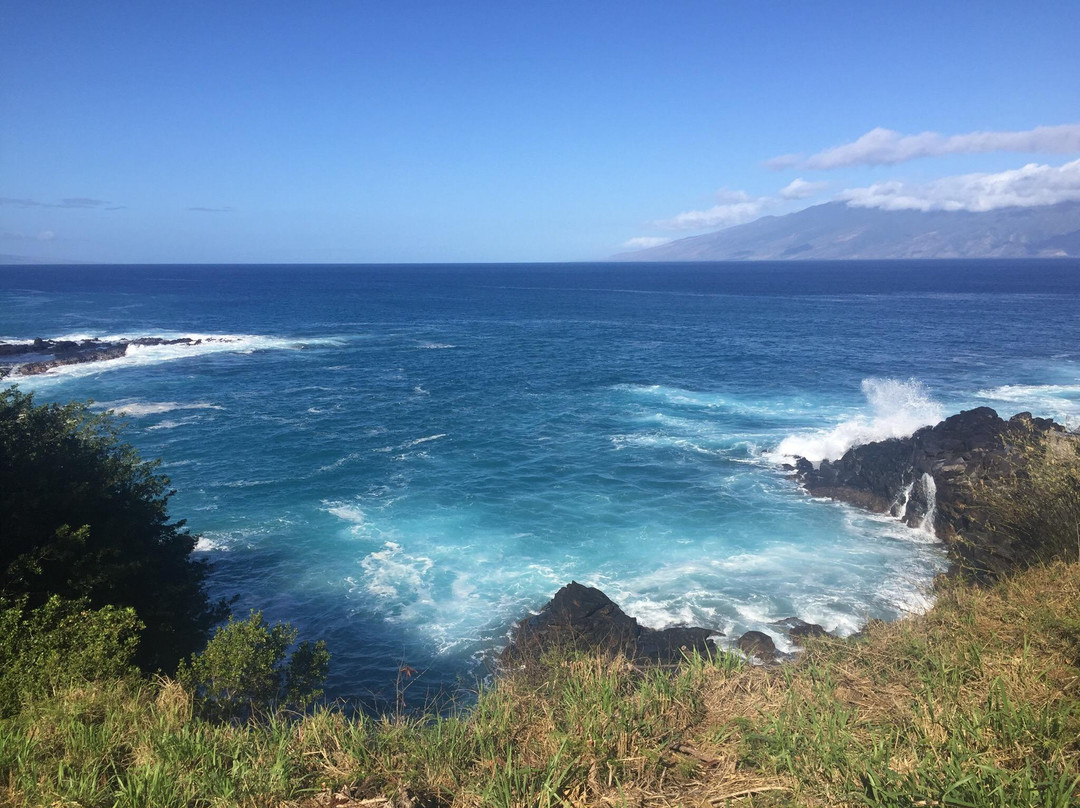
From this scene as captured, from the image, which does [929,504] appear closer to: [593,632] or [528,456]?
[593,632]

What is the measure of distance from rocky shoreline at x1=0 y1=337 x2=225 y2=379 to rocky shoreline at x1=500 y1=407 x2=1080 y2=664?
58351mm

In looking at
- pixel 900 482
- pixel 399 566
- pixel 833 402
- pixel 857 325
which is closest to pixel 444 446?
pixel 399 566

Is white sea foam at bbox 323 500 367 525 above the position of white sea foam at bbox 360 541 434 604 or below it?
above

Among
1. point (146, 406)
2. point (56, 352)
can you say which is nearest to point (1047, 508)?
point (146, 406)

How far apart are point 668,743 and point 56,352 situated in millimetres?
77642

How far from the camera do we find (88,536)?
16.1m

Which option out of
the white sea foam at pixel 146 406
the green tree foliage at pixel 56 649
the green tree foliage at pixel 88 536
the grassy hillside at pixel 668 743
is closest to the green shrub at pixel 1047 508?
the grassy hillside at pixel 668 743

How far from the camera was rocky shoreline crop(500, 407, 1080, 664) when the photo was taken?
18859 millimetres

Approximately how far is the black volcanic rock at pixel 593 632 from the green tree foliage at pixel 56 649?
10.6 metres

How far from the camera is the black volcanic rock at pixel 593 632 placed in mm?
19219

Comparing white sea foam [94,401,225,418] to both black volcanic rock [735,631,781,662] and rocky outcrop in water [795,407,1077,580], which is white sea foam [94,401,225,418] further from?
rocky outcrop in water [795,407,1077,580]

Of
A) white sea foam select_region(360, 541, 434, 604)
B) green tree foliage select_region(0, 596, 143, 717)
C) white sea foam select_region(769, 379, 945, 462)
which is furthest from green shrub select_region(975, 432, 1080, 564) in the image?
white sea foam select_region(769, 379, 945, 462)

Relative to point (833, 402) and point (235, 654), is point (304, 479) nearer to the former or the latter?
point (235, 654)

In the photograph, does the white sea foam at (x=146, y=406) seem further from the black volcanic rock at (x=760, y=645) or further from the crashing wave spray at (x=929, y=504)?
the crashing wave spray at (x=929, y=504)
